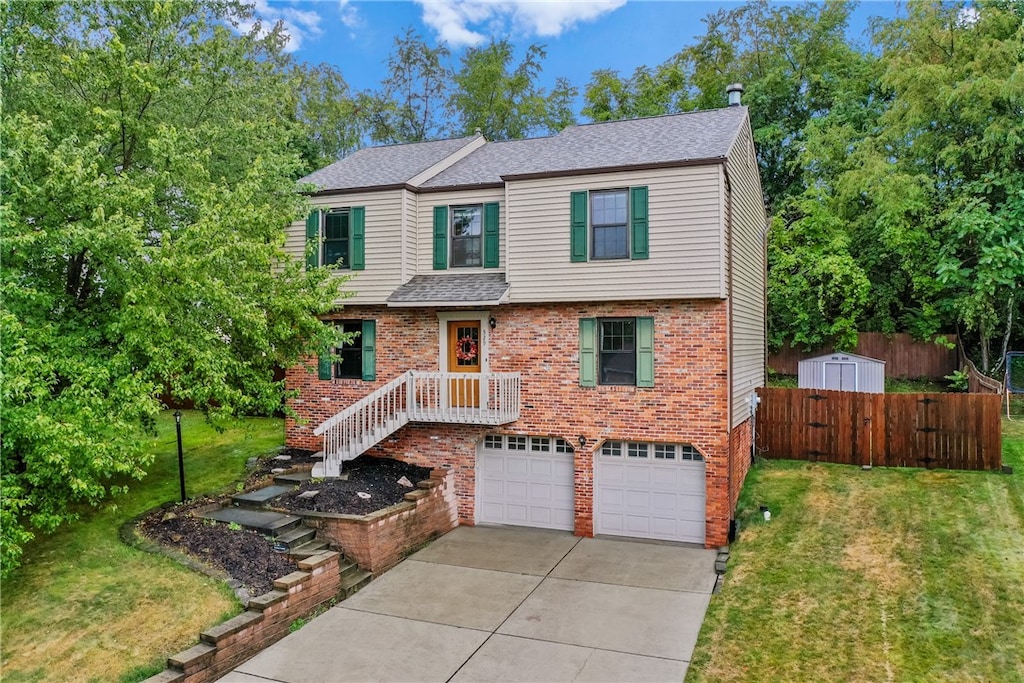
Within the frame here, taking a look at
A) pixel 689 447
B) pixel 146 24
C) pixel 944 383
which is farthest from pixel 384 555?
pixel 944 383

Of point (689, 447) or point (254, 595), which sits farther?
point (689, 447)

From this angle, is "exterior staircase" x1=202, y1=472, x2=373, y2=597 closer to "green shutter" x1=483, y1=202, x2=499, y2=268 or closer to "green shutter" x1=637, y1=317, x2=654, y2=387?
"green shutter" x1=637, y1=317, x2=654, y2=387

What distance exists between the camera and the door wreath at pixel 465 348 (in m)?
13.3

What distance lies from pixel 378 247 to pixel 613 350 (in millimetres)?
5167

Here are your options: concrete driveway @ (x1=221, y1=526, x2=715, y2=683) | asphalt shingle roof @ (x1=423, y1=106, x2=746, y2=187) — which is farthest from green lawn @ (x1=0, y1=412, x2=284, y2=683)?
asphalt shingle roof @ (x1=423, y1=106, x2=746, y2=187)

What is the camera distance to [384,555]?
423 inches

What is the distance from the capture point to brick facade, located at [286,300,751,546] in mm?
11672

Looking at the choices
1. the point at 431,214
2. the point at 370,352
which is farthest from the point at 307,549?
the point at 431,214

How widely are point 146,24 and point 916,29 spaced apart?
21062 millimetres

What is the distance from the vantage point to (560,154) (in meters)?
13.5

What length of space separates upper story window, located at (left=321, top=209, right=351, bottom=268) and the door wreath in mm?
2809

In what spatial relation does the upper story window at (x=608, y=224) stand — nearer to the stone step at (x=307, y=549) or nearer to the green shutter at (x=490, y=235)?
the green shutter at (x=490, y=235)

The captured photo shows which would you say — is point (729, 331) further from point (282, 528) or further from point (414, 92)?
point (414, 92)

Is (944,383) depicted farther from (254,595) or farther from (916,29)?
(254,595)
